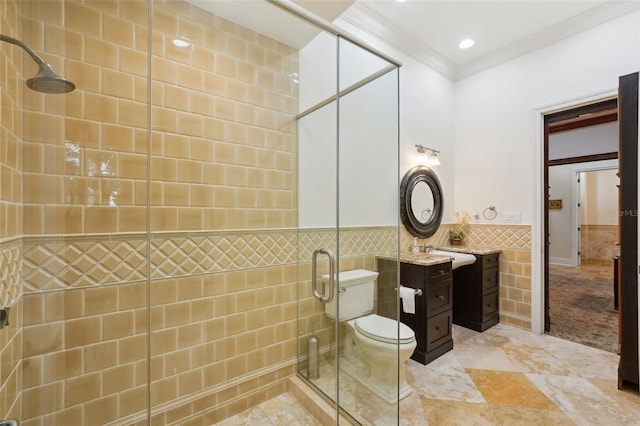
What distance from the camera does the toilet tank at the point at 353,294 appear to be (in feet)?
6.62

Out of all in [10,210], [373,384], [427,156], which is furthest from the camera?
[427,156]

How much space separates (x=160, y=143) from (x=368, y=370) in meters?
1.96

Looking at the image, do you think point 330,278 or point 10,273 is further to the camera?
point 330,278

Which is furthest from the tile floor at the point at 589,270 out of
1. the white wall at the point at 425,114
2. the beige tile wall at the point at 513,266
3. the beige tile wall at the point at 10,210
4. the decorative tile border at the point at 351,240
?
the beige tile wall at the point at 10,210

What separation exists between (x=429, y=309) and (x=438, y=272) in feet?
1.08

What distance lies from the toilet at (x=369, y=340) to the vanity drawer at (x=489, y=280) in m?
1.54

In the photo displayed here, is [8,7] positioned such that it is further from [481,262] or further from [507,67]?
[507,67]

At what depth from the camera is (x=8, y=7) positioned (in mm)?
1031

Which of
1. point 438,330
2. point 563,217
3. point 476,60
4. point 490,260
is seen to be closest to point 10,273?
point 438,330

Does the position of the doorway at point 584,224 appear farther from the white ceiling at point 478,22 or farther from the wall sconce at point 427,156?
the white ceiling at point 478,22

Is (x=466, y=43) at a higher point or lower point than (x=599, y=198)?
higher

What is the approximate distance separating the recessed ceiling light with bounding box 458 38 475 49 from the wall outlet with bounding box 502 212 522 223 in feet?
6.56

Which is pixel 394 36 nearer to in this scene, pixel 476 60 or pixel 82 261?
pixel 476 60

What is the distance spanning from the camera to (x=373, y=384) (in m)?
1.90
